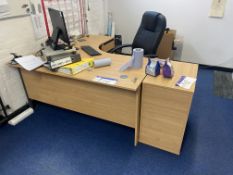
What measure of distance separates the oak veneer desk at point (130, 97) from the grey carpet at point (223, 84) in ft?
3.94

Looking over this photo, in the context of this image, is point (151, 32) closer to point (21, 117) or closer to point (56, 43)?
point (56, 43)

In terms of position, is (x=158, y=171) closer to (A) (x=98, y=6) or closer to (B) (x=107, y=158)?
(B) (x=107, y=158)

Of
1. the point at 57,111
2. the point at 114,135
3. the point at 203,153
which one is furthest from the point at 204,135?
the point at 57,111

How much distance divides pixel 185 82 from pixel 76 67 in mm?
986

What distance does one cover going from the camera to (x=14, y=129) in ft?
7.05

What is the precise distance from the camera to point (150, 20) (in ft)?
7.80

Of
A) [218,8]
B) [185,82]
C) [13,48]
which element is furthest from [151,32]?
[13,48]

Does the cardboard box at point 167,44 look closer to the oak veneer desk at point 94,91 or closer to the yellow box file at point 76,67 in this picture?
the oak veneer desk at point 94,91

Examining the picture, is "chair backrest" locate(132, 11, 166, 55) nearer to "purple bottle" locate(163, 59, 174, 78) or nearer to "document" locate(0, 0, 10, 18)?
"purple bottle" locate(163, 59, 174, 78)

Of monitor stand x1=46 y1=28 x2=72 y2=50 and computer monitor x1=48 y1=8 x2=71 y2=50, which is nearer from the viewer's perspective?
computer monitor x1=48 y1=8 x2=71 y2=50

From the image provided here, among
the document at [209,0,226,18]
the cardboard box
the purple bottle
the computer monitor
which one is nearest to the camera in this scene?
the purple bottle

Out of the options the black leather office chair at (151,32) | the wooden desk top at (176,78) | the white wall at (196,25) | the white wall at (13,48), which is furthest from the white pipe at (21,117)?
the white wall at (196,25)

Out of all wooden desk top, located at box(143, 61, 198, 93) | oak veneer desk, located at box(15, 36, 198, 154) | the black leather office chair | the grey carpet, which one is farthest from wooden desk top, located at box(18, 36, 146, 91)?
the grey carpet

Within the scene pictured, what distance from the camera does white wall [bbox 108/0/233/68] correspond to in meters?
3.09
